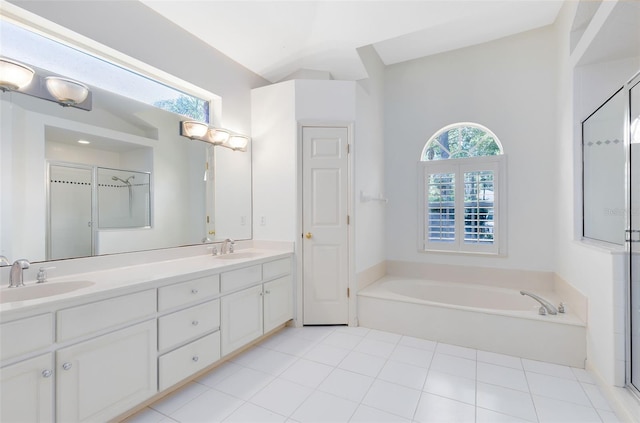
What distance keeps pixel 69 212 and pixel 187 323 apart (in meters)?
1.01

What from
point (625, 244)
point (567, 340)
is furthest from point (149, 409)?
point (625, 244)

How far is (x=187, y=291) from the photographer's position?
1.86 metres

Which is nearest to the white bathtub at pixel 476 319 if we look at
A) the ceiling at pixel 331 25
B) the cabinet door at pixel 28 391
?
the cabinet door at pixel 28 391

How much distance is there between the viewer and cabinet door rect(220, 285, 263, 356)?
2133 mm

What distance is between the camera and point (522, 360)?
2.29m

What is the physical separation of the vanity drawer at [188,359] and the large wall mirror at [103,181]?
0.83 meters

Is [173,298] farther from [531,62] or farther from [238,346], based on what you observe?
[531,62]

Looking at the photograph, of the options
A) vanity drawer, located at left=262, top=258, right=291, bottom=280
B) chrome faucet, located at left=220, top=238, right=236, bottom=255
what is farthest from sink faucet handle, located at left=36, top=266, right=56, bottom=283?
vanity drawer, located at left=262, top=258, right=291, bottom=280

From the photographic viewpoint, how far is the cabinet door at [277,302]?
2557mm

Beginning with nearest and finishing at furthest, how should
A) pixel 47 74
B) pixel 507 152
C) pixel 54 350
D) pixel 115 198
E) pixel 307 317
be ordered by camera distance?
pixel 54 350
pixel 47 74
pixel 115 198
pixel 307 317
pixel 507 152

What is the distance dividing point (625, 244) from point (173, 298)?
2.87 metres

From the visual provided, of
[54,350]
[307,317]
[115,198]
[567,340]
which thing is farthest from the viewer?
[307,317]

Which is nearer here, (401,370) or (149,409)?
(149,409)

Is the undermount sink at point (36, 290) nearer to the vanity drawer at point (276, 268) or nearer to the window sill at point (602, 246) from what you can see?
Answer: the vanity drawer at point (276, 268)
